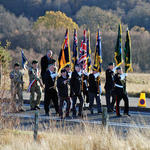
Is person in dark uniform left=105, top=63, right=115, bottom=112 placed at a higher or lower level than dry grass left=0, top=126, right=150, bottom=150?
higher

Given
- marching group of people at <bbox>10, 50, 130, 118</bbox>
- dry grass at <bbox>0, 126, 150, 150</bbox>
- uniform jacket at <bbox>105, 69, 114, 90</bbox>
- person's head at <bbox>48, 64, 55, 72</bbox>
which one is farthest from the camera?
uniform jacket at <bbox>105, 69, 114, 90</bbox>

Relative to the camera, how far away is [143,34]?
76625 mm

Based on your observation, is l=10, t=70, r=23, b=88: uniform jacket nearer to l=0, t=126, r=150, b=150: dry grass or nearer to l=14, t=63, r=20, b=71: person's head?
l=14, t=63, r=20, b=71: person's head

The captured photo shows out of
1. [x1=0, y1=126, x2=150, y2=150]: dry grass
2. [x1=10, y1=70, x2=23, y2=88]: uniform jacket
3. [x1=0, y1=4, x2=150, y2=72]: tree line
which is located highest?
[x1=0, y1=4, x2=150, y2=72]: tree line

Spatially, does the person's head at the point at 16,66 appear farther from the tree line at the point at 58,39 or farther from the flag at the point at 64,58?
the tree line at the point at 58,39

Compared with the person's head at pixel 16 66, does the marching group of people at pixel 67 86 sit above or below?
below

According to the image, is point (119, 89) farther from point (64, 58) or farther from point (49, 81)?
point (64, 58)

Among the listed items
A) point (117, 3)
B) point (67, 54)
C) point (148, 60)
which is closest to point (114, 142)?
point (67, 54)

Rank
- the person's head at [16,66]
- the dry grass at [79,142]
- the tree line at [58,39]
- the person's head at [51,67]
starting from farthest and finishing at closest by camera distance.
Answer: the tree line at [58,39], the person's head at [16,66], the person's head at [51,67], the dry grass at [79,142]

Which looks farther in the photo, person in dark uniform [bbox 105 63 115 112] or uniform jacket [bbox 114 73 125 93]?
person in dark uniform [bbox 105 63 115 112]

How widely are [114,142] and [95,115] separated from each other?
5188mm

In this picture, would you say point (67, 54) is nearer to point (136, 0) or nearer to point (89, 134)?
point (89, 134)

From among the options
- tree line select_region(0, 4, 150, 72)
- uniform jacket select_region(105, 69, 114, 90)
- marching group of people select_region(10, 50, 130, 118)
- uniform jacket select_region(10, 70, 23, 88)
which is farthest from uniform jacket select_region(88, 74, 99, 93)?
tree line select_region(0, 4, 150, 72)

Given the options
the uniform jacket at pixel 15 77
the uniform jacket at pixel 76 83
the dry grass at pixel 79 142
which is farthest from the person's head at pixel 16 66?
the dry grass at pixel 79 142
